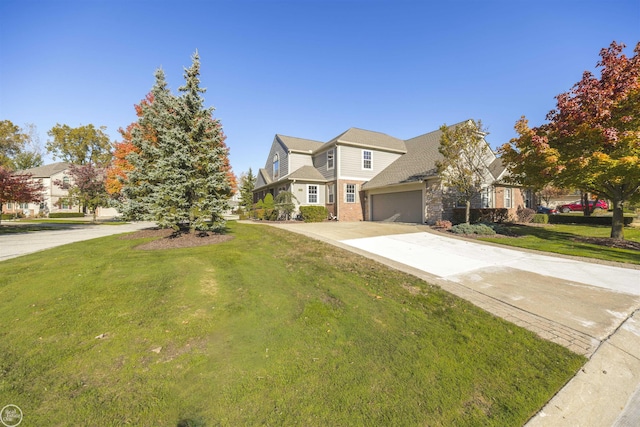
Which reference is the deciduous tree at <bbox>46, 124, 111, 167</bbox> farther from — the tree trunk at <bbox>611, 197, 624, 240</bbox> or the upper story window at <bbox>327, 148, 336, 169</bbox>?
the tree trunk at <bbox>611, 197, 624, 240</bbox>

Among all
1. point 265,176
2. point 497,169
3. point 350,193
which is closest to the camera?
point 350,193

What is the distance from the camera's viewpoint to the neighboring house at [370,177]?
1747 centimetres

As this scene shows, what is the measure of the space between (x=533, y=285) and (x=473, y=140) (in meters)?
9.58

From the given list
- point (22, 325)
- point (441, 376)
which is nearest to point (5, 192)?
point (22, 325)

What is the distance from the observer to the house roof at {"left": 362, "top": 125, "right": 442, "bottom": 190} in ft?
54.4

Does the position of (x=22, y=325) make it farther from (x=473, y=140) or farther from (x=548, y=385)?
(x=473, y=140)

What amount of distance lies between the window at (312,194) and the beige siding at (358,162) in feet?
8.41

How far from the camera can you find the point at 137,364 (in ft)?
8.66

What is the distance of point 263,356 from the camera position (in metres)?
2.81

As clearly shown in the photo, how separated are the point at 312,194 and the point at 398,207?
271 inches

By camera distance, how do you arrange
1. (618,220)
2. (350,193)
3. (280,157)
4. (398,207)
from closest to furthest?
(618,220)
(398,207)
(350,193)
(280,157)

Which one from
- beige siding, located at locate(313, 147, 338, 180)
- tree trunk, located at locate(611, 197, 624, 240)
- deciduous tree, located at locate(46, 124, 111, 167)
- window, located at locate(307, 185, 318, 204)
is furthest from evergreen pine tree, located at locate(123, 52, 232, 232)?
deciduous tree, located at locate(46, 124, 111, 167)

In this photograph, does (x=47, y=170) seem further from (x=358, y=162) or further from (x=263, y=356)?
(x=263, y=356)

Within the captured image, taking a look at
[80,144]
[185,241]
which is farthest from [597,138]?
[80,144]
